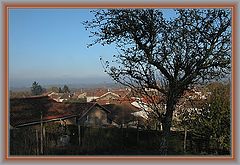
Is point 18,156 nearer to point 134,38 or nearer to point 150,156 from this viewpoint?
point 150,156

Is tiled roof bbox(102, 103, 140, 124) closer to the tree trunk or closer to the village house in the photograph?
the village house

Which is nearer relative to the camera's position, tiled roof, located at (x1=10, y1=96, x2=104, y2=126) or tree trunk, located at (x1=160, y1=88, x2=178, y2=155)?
tiled roof, located at (x1=10, y1=96, x2=104, y2=126)

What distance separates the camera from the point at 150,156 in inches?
140

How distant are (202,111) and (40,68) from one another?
4.03 ft

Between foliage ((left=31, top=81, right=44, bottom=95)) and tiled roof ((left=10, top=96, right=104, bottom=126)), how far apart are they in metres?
0.04

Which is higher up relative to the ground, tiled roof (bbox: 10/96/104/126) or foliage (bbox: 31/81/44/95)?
foliage (bbox: 31/81/44/95)

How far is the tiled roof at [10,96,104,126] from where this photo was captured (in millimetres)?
3543

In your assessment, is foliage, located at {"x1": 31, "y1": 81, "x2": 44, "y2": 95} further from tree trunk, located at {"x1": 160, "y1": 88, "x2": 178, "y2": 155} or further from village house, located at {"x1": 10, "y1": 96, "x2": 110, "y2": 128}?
tree trunk, located at {"x1": 160, "y1": 88, "x2": 178, "y2": 155}

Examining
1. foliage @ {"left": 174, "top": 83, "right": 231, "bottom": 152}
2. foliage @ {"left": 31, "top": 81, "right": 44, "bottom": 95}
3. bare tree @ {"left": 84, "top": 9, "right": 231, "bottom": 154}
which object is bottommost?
foliage @ {"left": 174, "top": 83, "right": 231, "bottom": 152}

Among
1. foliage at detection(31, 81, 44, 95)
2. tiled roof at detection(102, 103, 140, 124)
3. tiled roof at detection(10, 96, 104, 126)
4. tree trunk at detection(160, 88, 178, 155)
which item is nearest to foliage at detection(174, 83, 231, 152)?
tree trunk at detection(160, 88, 178, 155)

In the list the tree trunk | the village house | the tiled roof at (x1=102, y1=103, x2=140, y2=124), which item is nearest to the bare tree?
the tree trunk

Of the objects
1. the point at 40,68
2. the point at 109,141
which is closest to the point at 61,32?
the point at 40,68

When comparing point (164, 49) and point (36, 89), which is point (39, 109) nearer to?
point (36, 89)

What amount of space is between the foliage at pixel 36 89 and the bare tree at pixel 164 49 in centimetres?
50
